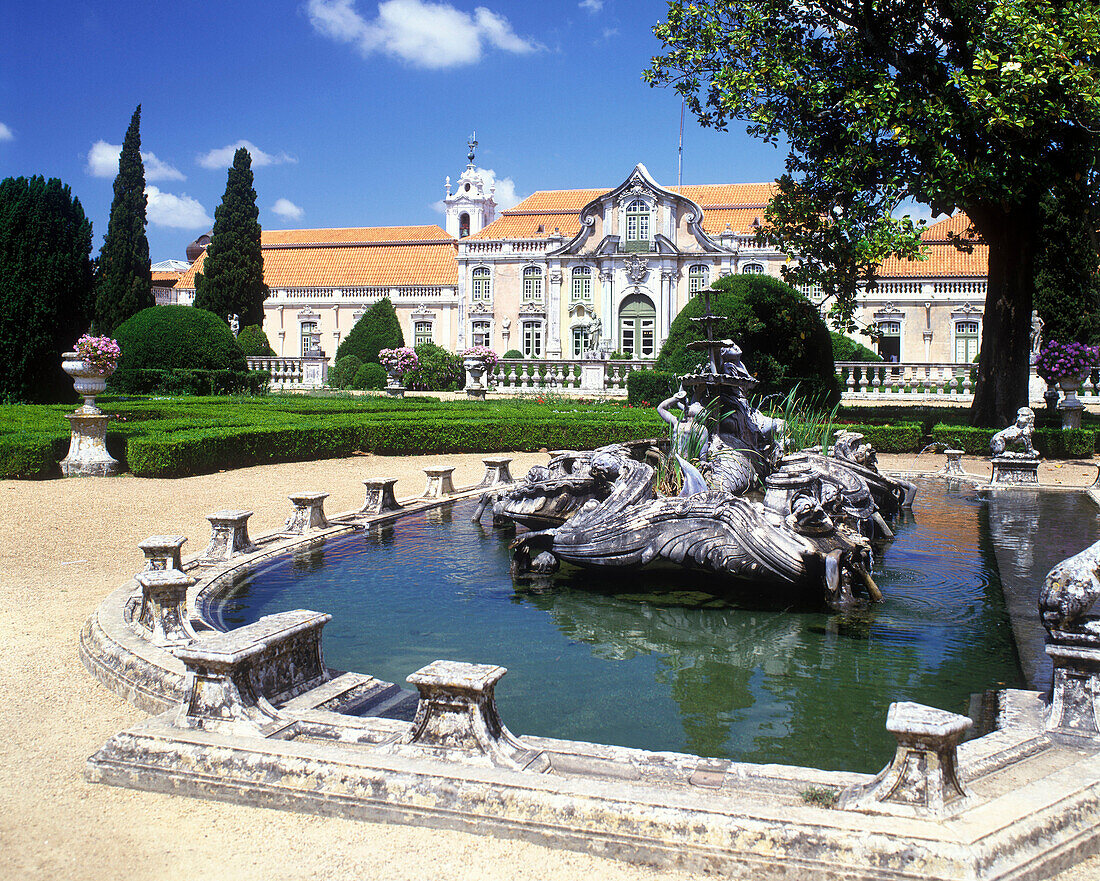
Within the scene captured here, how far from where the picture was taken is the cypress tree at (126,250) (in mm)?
34094

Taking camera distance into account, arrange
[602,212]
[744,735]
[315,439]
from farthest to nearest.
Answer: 1. [602,212]
2. [315,439]
3. [744,735]

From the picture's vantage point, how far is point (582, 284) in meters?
40.2

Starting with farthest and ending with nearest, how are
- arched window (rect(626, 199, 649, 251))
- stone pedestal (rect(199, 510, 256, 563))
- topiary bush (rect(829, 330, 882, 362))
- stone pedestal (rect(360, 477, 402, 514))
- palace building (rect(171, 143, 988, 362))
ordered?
arched window (rect(626, 199, 649, 251)), palace building (rect(171, 143, 988, 362)), topiary bush (rect(829, 330, 882, 362)), stone pedestal (rect(360, 477, 402, 514)), stone pedestal (rect(199, 510, 256, 563))

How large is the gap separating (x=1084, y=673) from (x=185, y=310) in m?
22.3

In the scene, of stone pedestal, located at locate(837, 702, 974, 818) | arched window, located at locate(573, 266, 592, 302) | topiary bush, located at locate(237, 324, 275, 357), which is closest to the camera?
stone pedestal, located at locate(837, 702, 974, 818)

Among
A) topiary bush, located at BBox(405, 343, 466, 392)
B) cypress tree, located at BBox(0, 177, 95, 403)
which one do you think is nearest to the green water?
cypress tree, located at BBox(0, 177, 95, 403)

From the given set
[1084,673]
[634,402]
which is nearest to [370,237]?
[634,402]

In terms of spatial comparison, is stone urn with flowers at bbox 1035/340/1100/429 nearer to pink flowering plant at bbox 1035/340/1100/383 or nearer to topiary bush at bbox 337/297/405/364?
pink flowering plant at bbox 1035/340/1100/383

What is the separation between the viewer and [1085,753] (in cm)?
321

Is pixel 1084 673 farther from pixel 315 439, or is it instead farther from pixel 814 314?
pixel 814 314

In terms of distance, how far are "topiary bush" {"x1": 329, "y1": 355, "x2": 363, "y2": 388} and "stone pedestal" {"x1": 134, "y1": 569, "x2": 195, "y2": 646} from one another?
81.2ft

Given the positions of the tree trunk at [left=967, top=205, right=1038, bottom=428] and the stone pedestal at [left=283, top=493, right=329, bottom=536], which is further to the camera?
the tree trunk at [left=967, top=205, right=1038, bottom=428]

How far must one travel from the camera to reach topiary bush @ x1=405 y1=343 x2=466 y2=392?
27438 mm

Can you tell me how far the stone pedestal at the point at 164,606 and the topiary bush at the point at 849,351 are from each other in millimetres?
29754
